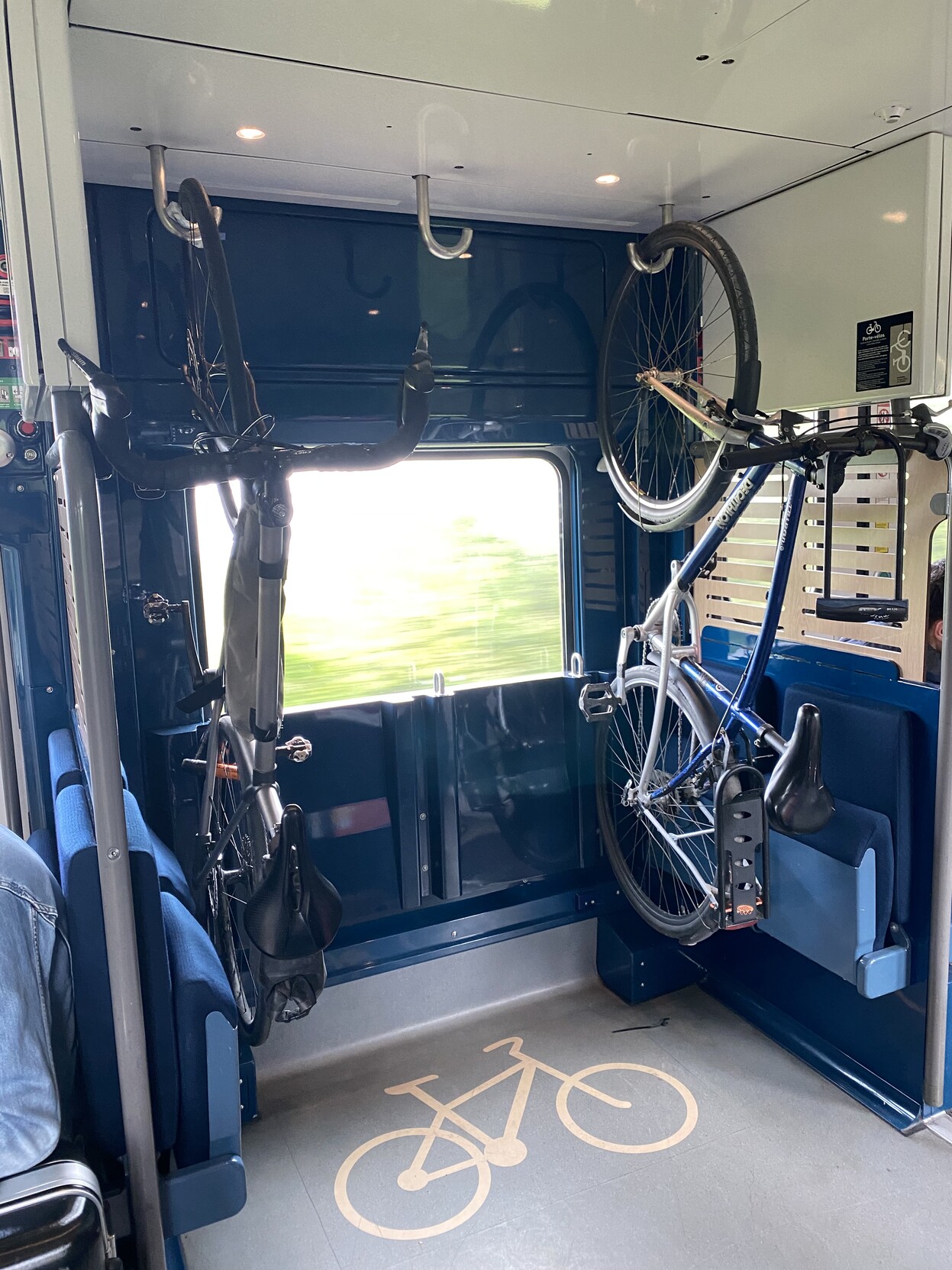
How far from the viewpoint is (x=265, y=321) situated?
9.77ft

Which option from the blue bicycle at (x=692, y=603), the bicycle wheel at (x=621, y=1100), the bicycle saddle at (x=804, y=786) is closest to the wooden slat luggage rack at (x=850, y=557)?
the blue bicycle at (x=692, y=603)

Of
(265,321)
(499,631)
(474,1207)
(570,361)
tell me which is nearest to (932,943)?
(474,1207)

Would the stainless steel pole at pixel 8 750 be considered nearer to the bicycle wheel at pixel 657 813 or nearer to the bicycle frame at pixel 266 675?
the bicycle frame at pixel 266 675

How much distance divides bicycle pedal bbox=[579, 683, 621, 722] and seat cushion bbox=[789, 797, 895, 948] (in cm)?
93

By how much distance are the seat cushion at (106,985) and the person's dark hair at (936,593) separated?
7.25ft

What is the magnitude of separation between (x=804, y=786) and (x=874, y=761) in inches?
15.0

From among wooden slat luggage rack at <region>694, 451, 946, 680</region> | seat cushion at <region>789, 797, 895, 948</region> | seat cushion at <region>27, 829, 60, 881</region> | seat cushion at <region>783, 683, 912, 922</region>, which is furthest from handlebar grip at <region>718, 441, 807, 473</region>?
seat cushion at <region>27, 829, 60, 881</region>

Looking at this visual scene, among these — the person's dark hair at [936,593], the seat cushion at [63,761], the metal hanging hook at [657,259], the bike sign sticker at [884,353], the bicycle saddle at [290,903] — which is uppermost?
the metal hanging hook at [657,259]

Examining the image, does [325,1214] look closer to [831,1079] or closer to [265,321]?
[831,1079]

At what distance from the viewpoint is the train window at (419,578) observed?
332 cm

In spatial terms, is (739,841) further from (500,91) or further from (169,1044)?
(500,91)

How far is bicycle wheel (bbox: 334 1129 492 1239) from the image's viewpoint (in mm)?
2611

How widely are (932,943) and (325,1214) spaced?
1.92m

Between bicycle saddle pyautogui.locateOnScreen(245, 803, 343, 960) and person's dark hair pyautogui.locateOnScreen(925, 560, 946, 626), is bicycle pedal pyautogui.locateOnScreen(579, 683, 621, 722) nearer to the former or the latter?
person's dark hair pyautogui.locateOnScreen(925, 560, 946, 626)
